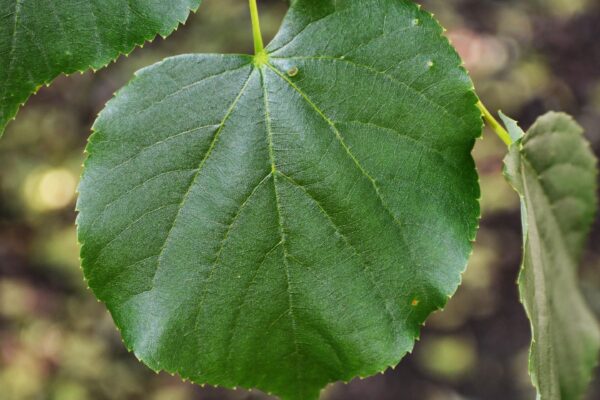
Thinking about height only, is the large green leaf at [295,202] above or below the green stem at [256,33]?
below

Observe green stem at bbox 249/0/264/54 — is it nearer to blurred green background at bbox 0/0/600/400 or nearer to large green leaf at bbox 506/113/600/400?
large green leaf at bbox 506/113/600/400

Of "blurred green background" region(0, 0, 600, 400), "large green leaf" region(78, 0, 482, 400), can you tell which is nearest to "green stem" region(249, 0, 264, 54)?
"large green leaf" region(78, 0, 482, 400)

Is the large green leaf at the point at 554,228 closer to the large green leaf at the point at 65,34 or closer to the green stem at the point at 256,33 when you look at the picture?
the green stem at the point at 256,33

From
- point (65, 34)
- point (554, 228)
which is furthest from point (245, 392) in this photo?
point (65, 34)

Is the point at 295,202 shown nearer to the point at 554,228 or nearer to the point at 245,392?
the point at 554,228

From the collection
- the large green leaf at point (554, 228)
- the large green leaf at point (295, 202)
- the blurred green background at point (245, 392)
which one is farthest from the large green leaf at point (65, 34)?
the blurred green background at point (245, 392)

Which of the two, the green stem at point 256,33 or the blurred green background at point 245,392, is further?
the blurred green background at point 245,392
